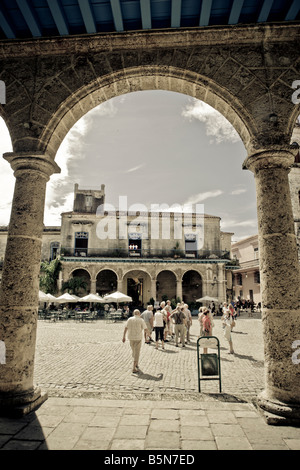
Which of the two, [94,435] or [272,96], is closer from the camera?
[94,435]

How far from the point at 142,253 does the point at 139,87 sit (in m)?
20.0

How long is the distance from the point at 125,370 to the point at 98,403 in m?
2.51

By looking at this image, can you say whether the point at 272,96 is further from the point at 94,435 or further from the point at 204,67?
the point at 94,435

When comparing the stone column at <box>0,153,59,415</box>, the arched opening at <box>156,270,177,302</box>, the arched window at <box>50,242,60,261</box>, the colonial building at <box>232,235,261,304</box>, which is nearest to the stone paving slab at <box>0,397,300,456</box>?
the stone column at <box>0,153,59,415</box>

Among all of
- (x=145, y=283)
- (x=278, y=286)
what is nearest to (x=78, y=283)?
(x=145, y=283)

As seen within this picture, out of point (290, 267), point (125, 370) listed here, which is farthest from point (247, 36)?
point (125, 370)

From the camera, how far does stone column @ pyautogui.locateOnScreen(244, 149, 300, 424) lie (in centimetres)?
298

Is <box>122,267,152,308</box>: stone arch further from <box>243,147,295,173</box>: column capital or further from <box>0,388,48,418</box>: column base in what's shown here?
<box>243,147,295,173</box>: column capital

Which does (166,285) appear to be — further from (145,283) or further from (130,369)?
(130,369)

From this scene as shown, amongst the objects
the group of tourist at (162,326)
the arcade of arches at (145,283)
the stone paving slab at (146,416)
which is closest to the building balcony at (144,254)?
the arcade of arches at (145,283)

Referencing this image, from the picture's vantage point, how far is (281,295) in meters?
3.14

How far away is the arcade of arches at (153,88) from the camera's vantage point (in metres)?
3.20

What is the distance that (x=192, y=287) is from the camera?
24.9 metres

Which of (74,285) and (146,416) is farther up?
(74,285)
